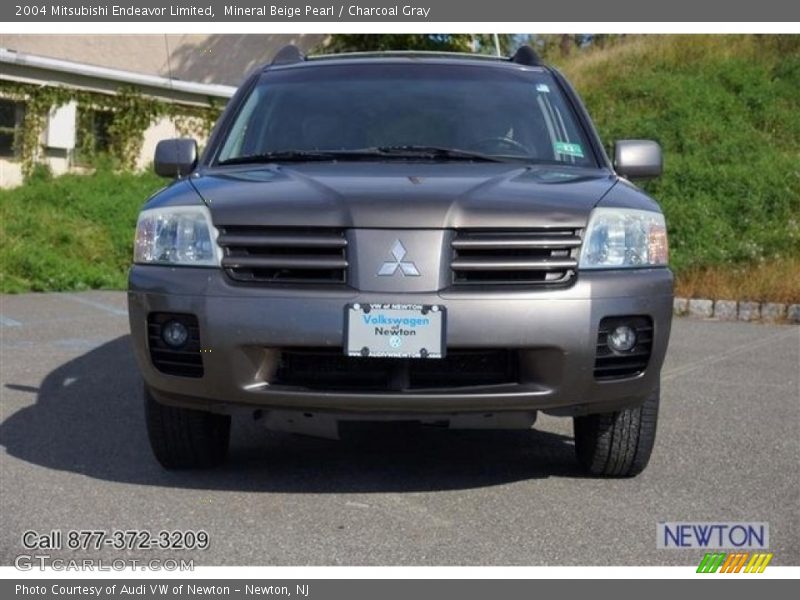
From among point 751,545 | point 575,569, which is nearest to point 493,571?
point 575,569

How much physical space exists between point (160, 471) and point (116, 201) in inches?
524

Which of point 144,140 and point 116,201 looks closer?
point 116,201

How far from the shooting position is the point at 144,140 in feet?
71.9

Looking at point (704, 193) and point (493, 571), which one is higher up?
point (493, 571)

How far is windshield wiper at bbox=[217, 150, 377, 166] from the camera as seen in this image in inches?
211

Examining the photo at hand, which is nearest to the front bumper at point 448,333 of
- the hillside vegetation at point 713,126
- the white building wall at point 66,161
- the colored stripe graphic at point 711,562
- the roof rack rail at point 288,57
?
the colored stripe graphic at point 711,562

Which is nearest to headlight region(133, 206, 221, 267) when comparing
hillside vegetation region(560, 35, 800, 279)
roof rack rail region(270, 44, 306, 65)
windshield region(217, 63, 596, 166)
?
windshield region(217, 63, 596, 166)

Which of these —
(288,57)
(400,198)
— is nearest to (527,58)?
(288,57)

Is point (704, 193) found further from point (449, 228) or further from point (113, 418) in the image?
point (449, 228)

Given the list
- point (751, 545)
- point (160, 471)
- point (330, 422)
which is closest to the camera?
point (751, 545)

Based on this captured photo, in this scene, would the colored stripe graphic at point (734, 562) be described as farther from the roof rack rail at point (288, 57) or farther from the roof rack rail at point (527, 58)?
the roof rack rail at point (288, 57)

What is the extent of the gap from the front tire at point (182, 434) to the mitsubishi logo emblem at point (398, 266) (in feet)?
3.62

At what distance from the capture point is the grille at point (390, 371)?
4566 mm

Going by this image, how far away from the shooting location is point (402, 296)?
14.5 feet
